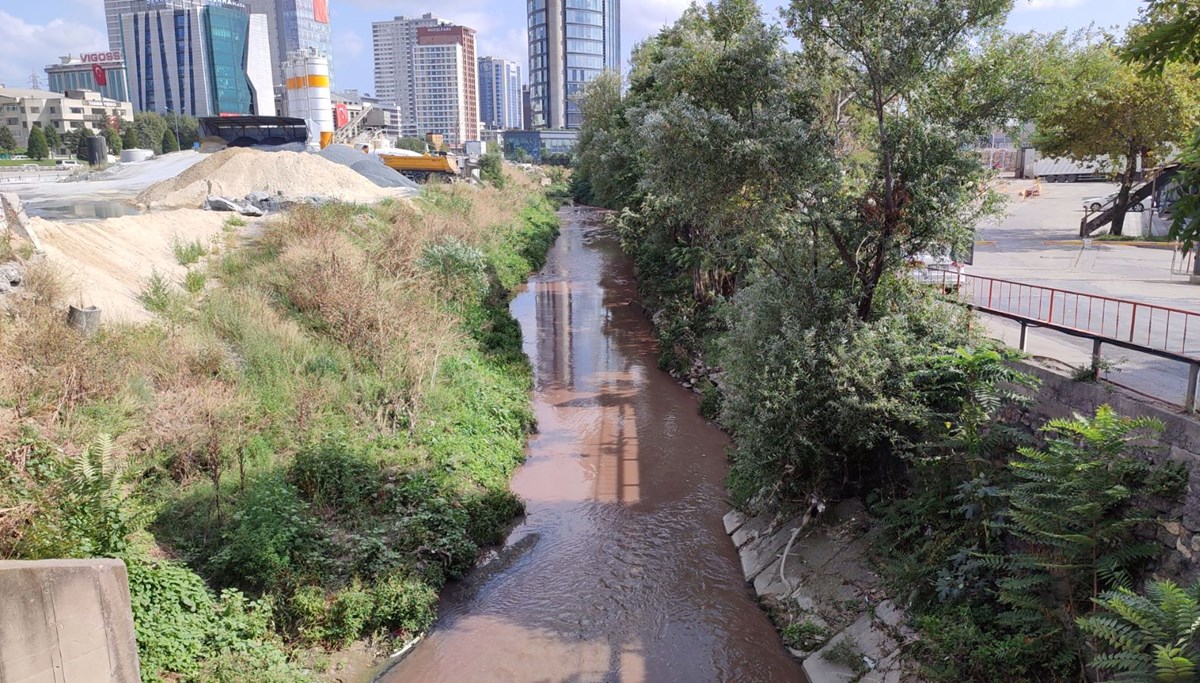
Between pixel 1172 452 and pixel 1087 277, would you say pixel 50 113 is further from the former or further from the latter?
pixel 1172 452

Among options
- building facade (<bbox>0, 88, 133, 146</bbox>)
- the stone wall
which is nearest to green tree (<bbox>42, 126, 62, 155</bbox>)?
building facade (<bbox>0, 88, 133, 146</bbox>)

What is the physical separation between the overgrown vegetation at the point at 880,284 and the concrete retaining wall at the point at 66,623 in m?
7.63

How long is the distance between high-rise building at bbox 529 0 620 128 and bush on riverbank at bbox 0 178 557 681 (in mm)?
119116

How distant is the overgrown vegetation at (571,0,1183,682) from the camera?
8.69m

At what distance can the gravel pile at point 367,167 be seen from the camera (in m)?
49.4

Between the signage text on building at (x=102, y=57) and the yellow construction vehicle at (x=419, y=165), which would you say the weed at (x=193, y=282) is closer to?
the yellow construction vehicle at (x=419, y=165)

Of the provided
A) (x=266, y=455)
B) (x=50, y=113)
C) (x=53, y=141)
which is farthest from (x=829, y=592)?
(x=50, y=113)

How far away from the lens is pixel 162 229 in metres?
22.4

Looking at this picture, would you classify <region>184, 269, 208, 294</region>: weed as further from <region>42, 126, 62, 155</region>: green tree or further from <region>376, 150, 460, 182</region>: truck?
<region>42, 126, 62, 155</region>: green tree

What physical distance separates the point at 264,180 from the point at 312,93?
36.0 m

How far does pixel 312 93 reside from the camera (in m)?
70.9

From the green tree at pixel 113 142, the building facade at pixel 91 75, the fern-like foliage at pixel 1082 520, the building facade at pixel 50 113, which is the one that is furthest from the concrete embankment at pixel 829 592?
the building facade at pixel 91 75

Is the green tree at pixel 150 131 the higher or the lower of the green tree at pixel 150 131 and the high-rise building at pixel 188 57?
the lower

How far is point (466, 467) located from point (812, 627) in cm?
671
